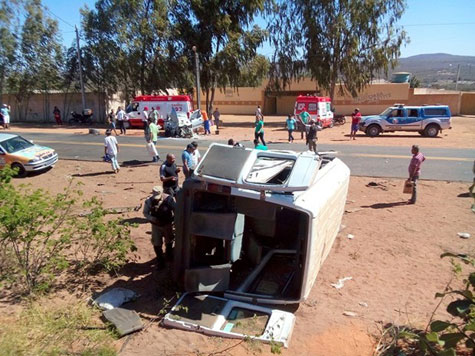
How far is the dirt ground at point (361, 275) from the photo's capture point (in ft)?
15.1

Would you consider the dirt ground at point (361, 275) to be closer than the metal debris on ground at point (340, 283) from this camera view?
Yes

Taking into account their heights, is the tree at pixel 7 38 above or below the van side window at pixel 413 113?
above

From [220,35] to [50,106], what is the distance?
16329 millimetres

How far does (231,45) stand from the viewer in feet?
97.4

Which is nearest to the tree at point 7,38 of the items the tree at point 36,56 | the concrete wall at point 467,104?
the tree at point 36,56

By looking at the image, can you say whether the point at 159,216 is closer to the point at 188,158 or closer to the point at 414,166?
the point at 188,158

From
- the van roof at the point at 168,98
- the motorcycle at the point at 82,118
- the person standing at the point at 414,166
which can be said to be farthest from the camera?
the motorcycle at the point at 82,118

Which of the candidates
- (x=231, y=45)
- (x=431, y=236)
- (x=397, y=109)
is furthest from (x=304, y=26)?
(x=431, y=236)

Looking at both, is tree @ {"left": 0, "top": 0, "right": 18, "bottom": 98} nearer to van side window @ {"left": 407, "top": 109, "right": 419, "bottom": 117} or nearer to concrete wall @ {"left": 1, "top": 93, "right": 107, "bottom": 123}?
concrete wall @ {"left": 1, "top": 93, "right": 107, "bottom": 123}

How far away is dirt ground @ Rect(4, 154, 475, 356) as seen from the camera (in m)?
4.61

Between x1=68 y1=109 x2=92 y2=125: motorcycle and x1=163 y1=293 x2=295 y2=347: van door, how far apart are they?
29.0 meters

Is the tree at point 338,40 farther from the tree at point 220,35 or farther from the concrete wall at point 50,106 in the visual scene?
the concrete wall at point 50,106

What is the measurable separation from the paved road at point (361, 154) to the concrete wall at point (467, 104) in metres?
23.9

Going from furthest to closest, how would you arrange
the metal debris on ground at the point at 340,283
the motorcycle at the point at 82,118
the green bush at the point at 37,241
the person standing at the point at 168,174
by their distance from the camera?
1. the motorcycle at the point at 82,118
2. the person standing at the point at 168,174
3. the metal debris on ground at the point at 340,283
4. the green bush at the point at 37,241
